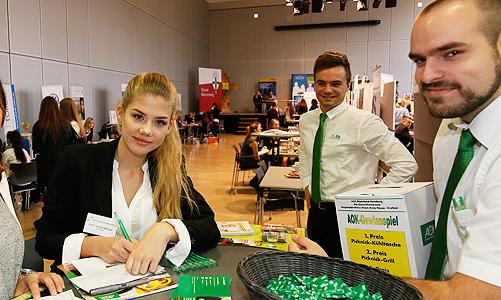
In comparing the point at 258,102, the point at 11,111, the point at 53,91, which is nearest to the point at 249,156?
the point at 11,111


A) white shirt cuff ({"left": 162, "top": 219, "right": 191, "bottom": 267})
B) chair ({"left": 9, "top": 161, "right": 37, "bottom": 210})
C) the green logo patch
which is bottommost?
chair ({"left": 9, "top": 161, "right": 37, "bottom": 210})

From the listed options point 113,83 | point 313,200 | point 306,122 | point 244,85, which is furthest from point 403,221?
point 244,85

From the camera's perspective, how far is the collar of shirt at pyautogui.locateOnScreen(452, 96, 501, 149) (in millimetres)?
933

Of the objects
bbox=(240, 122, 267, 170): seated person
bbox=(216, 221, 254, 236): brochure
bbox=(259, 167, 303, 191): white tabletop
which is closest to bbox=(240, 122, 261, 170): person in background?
bbox=(240, 122, 267, 170): seated person

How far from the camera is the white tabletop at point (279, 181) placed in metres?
3.79

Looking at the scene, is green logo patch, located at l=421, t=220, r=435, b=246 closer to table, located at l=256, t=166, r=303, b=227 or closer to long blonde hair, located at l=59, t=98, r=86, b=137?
table, located at l=256, t=166, r=303, b=227

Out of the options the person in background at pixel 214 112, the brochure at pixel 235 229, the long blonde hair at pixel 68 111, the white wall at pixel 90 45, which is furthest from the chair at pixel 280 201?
the person in background at pixel 214 112

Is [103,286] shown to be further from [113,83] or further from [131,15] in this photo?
[131,15]

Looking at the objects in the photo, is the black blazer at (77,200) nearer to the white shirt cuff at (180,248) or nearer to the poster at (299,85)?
the white shirt cuff at (180,248)

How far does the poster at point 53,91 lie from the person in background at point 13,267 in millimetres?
6545

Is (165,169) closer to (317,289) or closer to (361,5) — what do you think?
(317,289)

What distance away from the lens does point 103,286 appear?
41.0 inches

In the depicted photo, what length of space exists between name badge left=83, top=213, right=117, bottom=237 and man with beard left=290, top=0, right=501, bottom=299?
1020 millimetres

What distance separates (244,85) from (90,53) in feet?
30.3
